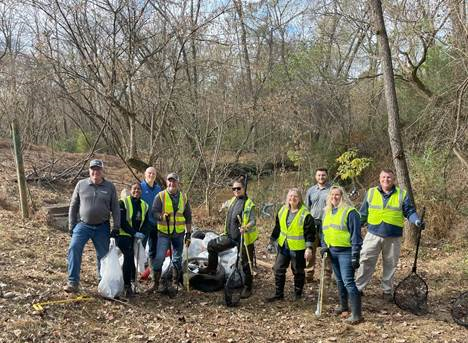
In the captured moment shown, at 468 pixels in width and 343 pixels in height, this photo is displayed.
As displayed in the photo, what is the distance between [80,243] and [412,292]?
4.44 m

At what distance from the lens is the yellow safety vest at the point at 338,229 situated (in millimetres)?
5863

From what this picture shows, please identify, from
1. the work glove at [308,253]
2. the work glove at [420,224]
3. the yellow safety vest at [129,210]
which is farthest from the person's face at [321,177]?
the yellow safety vest at [129,210]

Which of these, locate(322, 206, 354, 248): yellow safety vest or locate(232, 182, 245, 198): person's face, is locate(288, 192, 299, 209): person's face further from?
locate(232, 182, 245, 198): person's face

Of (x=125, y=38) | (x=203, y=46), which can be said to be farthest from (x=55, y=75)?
(x=203, y=46)

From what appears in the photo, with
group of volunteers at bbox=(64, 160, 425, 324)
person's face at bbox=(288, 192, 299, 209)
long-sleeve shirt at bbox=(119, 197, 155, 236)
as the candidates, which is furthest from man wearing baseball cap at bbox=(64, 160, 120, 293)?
person's face at bbox=(288, 192, 299, 209)

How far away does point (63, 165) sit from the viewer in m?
16.5

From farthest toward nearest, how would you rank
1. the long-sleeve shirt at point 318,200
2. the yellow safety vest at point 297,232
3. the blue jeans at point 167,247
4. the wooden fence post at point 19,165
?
1. the wooden fence post at point 19,165
2. the long-sleeve shirt at point 318,200
3. the blue jeans at point 167,247
4. the yellow safety vest at point 297,232

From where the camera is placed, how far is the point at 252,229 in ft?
22.5

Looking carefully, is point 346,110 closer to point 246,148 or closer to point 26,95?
point 246,148

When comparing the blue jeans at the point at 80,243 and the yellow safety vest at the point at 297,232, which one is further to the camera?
the yellow safety vest at the point at 297,232

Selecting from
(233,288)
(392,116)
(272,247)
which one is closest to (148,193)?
(233,288)

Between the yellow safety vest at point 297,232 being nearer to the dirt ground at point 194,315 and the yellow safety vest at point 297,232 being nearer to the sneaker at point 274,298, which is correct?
the sneaker at point 274,298

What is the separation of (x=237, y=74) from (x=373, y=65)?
5.25 meters

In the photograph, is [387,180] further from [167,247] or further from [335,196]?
[167,247]
